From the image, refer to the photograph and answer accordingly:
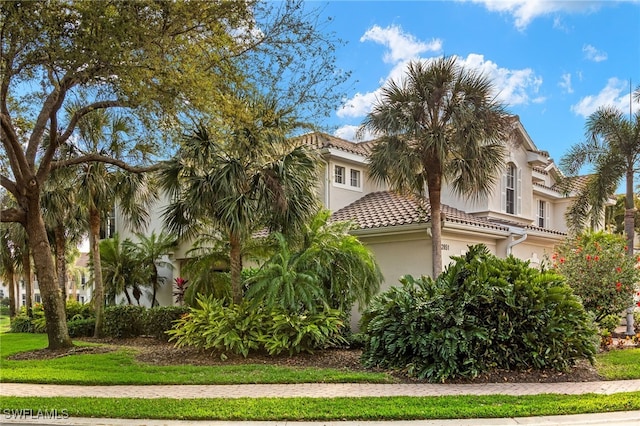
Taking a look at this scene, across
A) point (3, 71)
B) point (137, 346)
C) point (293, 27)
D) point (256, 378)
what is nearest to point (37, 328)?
point (137, 346)

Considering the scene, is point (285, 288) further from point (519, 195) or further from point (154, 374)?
point (519, 195)

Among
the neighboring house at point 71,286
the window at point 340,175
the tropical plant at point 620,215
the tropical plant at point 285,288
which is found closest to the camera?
the tropical plant at point 285,288

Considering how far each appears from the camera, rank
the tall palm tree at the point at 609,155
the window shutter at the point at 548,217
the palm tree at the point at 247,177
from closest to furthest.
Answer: the palm tree at the point at 247,177, the tall palm tree at the point at 609,155, the window shutter at the point at 548,217

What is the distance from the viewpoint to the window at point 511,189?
21.0 meters

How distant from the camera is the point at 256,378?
31.2 ft

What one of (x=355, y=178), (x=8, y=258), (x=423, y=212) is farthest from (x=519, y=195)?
(x=8, y=258)

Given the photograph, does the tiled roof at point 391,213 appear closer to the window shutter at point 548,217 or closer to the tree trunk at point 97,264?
the tree trunk at point 97,264

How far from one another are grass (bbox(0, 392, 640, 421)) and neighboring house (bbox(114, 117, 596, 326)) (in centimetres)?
731

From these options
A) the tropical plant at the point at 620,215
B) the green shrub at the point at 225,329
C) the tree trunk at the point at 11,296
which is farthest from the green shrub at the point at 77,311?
the tropical plant at the point at 620,215

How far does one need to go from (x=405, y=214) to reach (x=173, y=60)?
8900 millimetres

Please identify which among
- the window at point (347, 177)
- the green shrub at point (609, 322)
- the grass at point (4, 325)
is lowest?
the grass at point (4, 325)

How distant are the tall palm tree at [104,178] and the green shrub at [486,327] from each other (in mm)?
9861

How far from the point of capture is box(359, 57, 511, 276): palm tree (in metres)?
14.1

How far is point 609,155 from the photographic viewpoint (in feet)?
57.4
